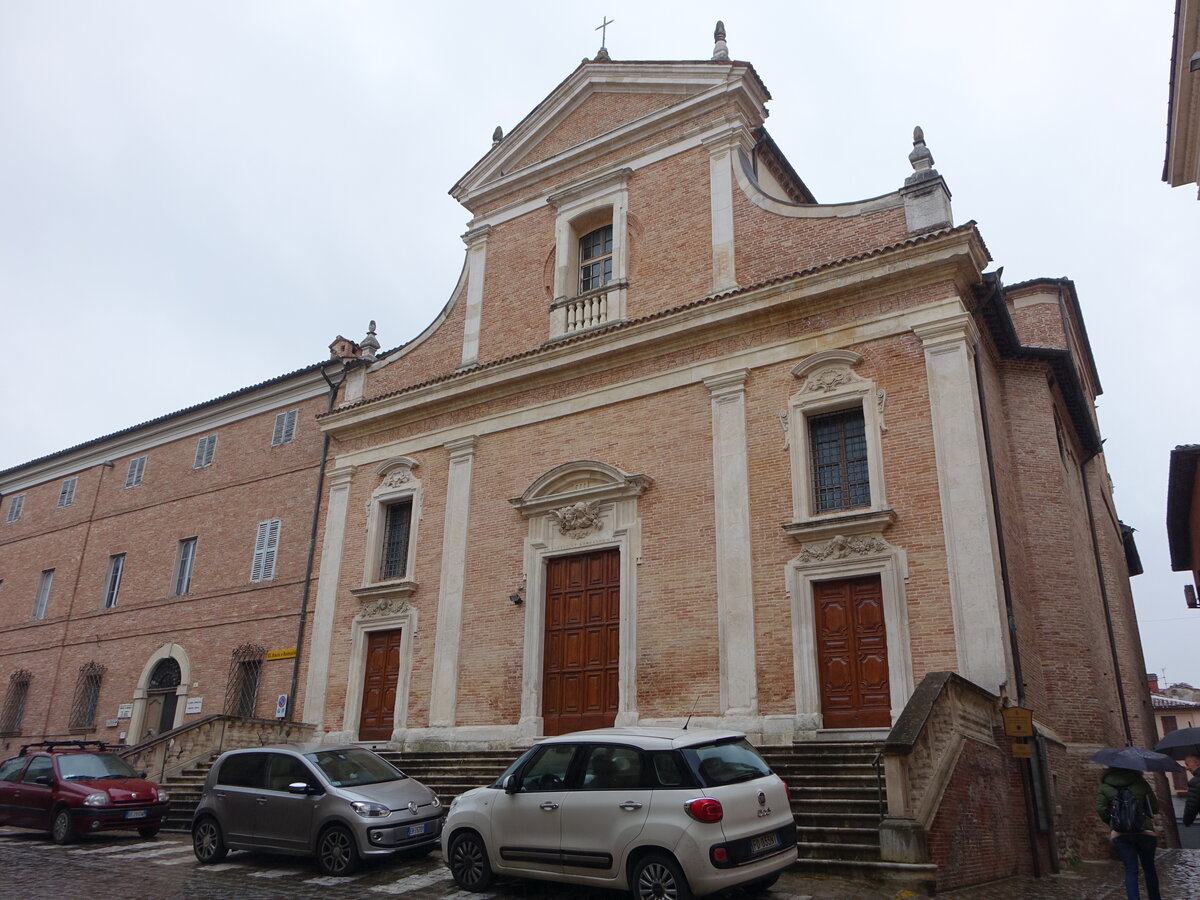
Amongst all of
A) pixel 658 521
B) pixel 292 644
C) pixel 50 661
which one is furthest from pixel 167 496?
pixel 658 521

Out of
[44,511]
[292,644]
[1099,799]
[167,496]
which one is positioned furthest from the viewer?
[44,511]

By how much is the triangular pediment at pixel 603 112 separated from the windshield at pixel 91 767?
12832 millimetres

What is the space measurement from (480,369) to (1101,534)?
46.6ft

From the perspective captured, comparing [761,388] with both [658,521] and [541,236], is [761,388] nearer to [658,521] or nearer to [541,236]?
[658,521]

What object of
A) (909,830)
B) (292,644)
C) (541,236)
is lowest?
(909,830)

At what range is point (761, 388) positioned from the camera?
1498cm

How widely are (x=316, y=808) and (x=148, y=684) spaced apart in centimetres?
1431

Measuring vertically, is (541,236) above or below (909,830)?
above

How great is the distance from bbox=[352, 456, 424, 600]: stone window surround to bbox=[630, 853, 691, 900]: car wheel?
1084 centimetres

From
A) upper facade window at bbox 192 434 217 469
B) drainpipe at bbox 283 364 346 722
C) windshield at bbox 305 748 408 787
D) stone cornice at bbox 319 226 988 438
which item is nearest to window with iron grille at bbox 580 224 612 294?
stone cornice at bbox 319 226 988 438

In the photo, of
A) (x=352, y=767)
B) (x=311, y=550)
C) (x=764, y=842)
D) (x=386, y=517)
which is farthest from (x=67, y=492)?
(x=764, y=842)

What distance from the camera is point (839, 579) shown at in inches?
525

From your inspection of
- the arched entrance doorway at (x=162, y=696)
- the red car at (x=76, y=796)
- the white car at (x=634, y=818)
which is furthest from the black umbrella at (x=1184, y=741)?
the arched entrance doorway at (x=162, y=696)

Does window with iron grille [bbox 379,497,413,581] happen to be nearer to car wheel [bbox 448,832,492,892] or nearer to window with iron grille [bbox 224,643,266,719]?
window with iron grille [bbox 224,643,266,719]
